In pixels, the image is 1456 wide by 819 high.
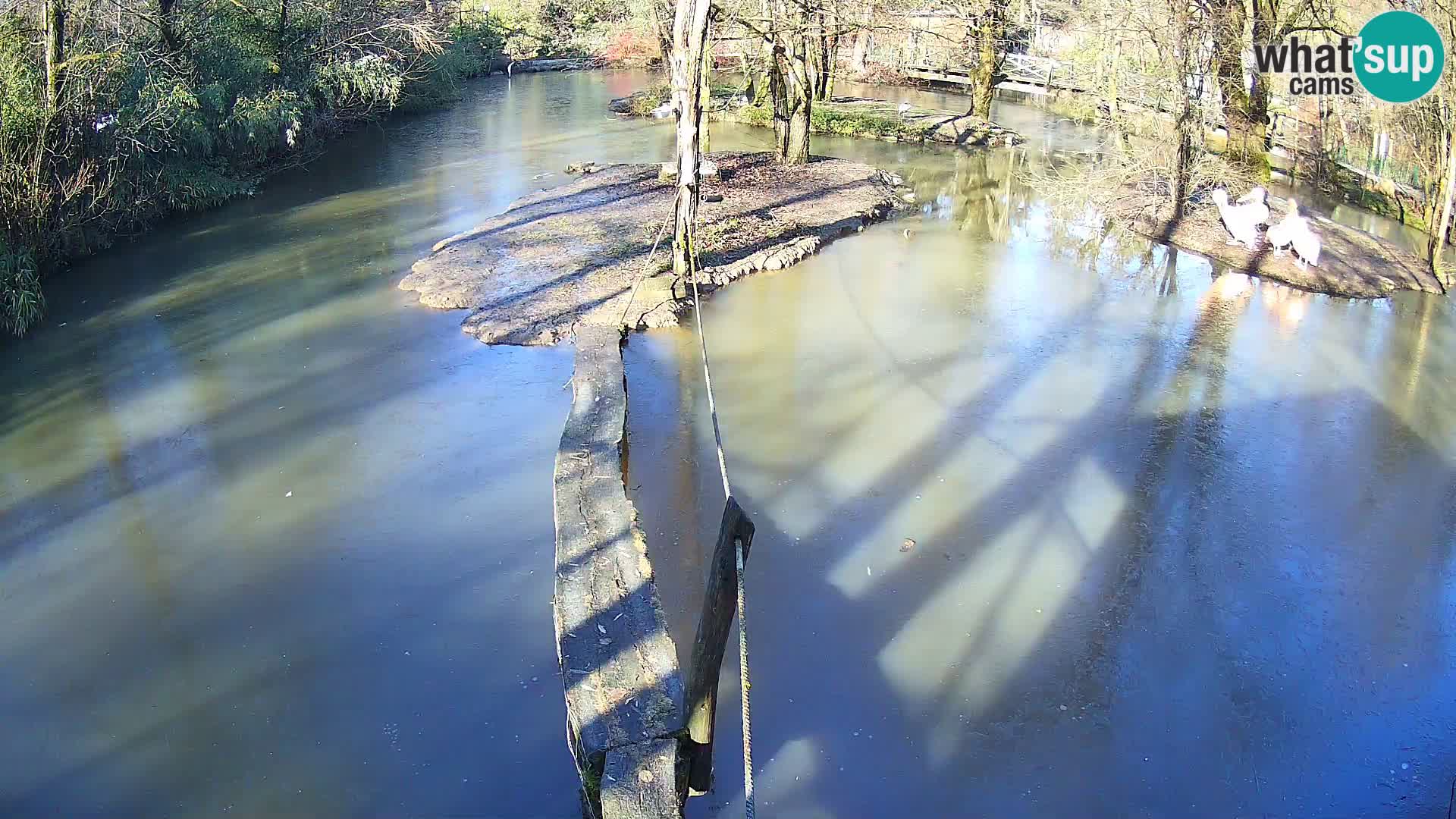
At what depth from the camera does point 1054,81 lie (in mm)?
22562

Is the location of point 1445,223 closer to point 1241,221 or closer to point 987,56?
point 1241,221

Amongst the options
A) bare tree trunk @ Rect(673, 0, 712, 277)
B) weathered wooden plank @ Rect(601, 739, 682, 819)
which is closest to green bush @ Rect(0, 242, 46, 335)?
bare tree trunk @ Rect(673, 0, 712, 277)

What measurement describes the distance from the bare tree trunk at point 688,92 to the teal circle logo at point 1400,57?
719 centimetres

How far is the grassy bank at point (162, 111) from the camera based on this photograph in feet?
31.7

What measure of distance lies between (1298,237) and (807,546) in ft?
24.6

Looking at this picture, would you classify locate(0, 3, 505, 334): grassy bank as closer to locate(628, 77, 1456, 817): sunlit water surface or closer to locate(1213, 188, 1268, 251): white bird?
locate(628, 77, 1456, 817): sunlit water surface

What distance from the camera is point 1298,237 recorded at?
10.3 metres

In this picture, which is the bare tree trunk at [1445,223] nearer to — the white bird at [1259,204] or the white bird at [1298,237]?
the white bird at [1298,237]

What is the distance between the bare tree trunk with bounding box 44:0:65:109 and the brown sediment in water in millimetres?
11611

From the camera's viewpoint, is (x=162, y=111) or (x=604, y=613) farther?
(x=162, y=111)

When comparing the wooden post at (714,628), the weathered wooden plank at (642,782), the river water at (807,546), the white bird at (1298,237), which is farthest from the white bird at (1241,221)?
the weathered wooden plank at (642,782)

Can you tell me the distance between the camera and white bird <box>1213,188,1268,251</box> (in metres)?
10.9

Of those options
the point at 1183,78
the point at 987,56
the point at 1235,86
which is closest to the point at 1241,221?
the point at 1183,78

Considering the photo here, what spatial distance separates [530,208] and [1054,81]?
14.5m
